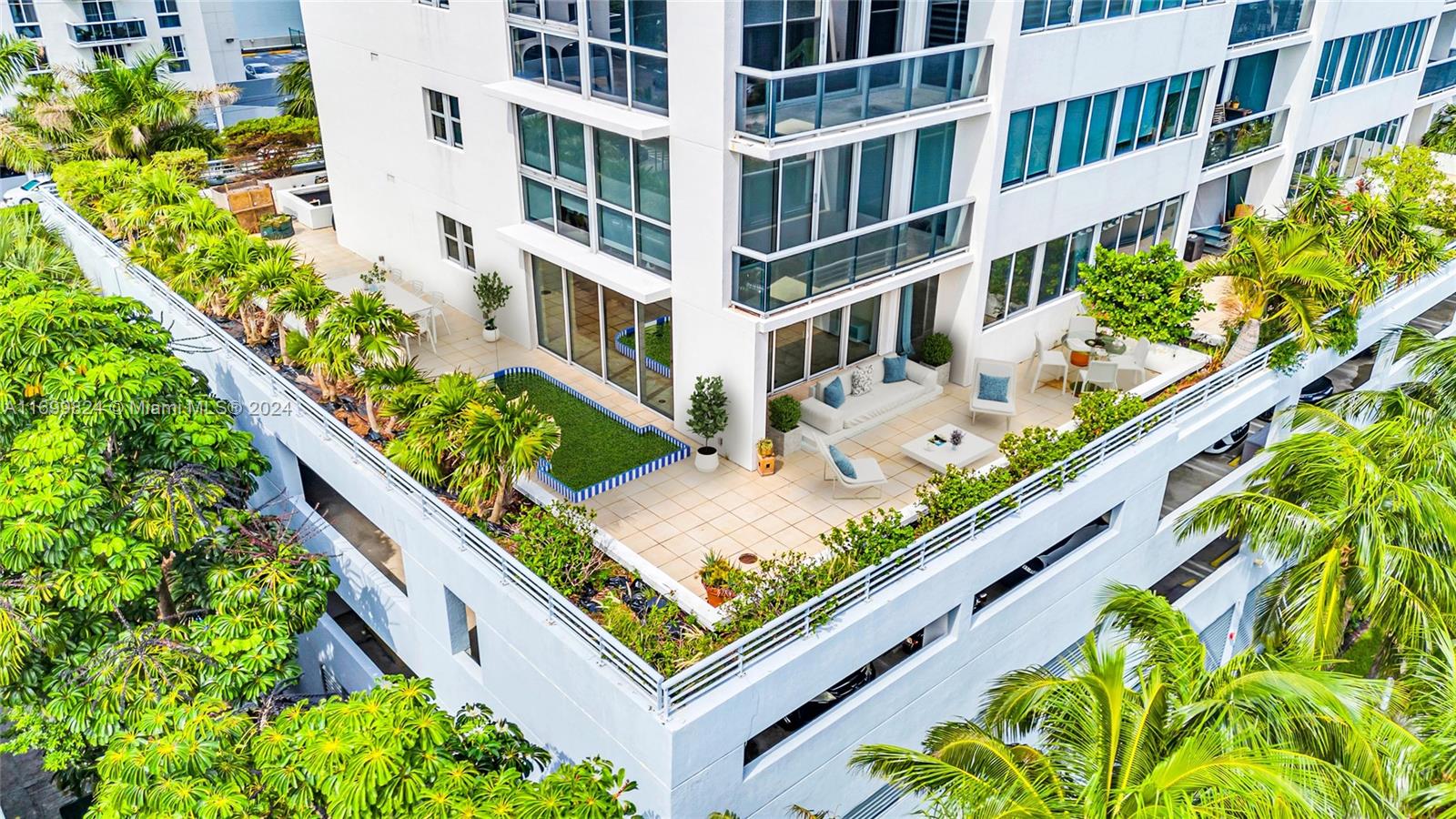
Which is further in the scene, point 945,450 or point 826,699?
point 945,450

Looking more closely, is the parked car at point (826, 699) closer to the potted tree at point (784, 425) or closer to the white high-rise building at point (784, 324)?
the white high-rise building at point (784, 324)

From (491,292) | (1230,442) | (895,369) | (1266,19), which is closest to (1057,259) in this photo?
(895,369)

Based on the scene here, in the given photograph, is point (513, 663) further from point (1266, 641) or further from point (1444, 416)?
point (1444, 416)

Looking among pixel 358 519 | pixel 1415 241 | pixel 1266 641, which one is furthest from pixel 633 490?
pixel 1415 241

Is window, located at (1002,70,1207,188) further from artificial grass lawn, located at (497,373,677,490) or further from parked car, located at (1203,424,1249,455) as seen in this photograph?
artificial grass lawn, located at (497,373,677,490)

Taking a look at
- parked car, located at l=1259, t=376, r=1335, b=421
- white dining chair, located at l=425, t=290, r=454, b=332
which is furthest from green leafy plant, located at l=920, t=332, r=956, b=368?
white dining chair, located at l=425, t=290, r=454, b=332

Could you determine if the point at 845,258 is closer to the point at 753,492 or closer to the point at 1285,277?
the point at 753,492
